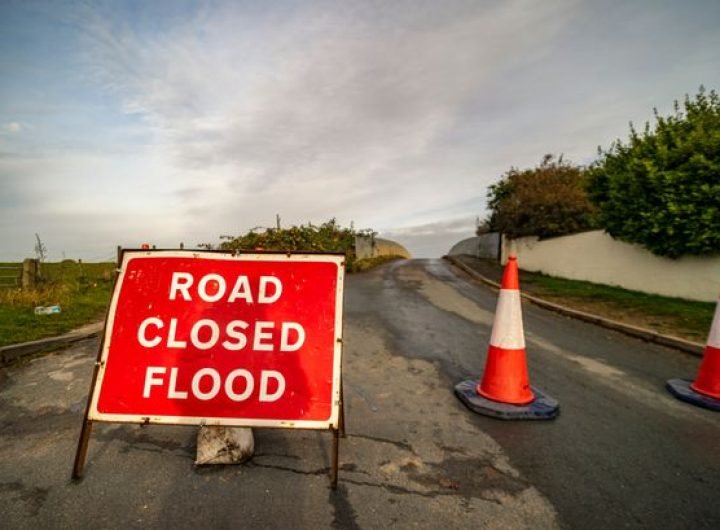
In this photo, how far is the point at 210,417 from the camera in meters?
2.64

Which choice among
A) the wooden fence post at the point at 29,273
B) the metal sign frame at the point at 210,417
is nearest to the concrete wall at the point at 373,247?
the wooden fence post at the point at 29,273

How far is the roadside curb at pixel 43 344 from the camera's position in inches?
199

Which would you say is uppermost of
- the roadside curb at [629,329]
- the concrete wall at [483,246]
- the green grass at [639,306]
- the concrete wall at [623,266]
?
the concrete wall at [483,246]

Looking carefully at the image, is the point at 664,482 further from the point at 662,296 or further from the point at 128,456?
the point at 662,296

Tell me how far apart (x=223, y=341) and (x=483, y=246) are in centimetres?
2530

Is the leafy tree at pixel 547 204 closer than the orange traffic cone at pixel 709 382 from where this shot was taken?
No

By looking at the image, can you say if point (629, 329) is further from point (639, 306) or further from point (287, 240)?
point (287, 240)

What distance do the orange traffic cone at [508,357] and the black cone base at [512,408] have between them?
0.25 ft

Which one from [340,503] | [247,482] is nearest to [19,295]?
[247,482]

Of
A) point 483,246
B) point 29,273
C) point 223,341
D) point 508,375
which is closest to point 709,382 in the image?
point 508,375

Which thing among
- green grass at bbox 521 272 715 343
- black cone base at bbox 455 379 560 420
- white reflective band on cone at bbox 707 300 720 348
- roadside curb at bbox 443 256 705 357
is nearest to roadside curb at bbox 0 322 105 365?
black cone base at bbox 455 379 560 420

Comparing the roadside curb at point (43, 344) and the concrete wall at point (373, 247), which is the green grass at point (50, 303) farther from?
the concrete wall at point (373, 247)

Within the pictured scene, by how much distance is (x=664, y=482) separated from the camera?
2.64 meters

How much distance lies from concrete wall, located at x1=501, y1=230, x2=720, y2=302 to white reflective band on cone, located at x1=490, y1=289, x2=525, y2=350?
866 centimetres
